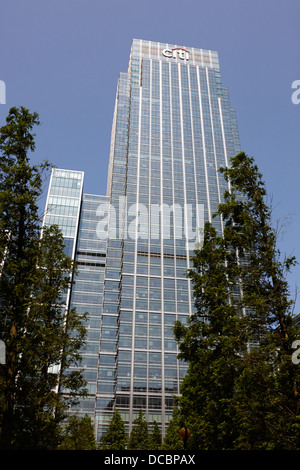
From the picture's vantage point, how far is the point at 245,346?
1502cm

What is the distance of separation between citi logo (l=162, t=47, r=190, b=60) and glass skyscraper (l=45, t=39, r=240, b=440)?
364mm

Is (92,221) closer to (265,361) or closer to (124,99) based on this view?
(124,99)

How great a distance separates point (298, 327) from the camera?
13789 millimetres

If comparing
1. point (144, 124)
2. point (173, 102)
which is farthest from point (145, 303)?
point (173, 102)

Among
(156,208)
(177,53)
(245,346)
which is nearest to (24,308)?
(245,346)

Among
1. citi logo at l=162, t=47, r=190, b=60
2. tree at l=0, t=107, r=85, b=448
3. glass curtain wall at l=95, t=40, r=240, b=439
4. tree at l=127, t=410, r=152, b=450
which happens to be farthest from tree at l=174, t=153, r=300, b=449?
citi logo at l=162, t=47, r=190, b=60

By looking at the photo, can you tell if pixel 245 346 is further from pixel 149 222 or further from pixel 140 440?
pixel 149 222

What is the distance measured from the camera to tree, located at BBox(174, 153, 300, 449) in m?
12.9

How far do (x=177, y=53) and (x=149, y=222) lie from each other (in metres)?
65.3

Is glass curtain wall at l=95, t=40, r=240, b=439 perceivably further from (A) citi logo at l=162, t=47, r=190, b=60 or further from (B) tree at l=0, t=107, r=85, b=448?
(B) tree at l=0, t=107, r=85, b=448

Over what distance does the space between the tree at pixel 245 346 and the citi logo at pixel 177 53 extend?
11355cm

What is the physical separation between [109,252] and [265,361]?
7588cm

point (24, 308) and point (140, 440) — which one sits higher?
point (24, 308)

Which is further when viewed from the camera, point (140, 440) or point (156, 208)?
point (156, 208)
